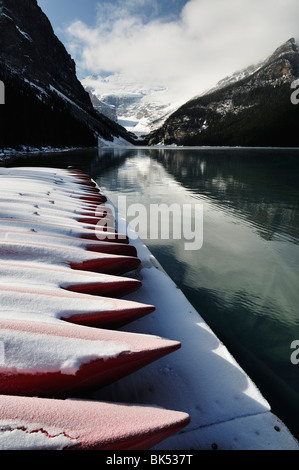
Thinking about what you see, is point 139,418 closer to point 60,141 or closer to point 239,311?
point 239,311

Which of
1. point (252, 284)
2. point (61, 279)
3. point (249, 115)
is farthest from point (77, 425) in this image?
point (249, 115)

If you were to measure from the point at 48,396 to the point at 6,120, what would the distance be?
53743 millimetres

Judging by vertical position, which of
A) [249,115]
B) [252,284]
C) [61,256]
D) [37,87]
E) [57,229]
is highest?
[249,115]

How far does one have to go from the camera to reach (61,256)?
331 centimetres

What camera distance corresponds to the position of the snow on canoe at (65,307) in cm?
213

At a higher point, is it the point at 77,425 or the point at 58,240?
the point at 58,240

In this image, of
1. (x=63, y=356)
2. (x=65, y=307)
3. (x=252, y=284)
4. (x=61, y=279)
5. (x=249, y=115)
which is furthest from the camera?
(x=249, y=115)

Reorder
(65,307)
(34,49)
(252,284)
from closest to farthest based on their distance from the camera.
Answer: (65,307)
(252,284)
(34,49)

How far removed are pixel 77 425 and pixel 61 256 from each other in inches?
88.5

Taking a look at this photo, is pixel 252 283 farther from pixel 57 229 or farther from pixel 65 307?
pixel 57 229

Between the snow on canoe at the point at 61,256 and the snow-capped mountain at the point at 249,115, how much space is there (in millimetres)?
119513

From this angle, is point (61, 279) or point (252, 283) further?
point (252, 283)

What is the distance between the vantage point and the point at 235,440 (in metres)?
1.80
